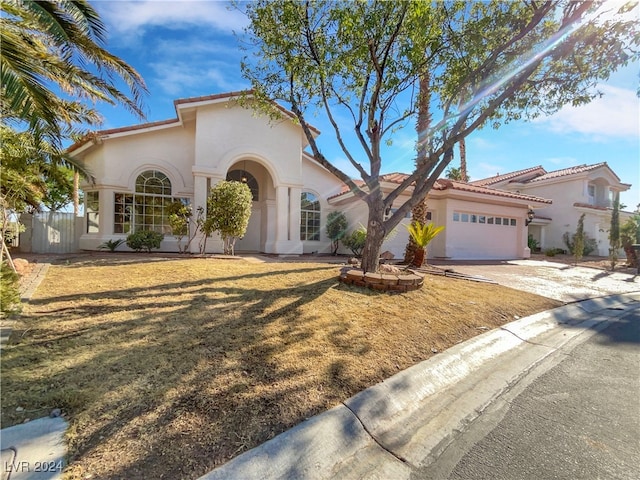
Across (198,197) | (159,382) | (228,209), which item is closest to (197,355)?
(159,382)

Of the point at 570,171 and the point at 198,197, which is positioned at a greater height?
the point at 570,171

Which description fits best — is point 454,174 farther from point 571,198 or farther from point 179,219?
point 179,219

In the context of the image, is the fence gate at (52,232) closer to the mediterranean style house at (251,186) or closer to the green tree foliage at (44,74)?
the mediterranean style house at (251,186)

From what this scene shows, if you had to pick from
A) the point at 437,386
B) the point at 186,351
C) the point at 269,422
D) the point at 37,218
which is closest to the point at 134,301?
the point at 186,351

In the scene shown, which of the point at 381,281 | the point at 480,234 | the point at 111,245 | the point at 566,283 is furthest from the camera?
the point at 480,234

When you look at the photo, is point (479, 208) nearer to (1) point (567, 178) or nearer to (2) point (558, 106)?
(2) point (558, 106)

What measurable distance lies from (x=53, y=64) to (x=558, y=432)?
11.0 meters

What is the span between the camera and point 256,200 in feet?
56.3

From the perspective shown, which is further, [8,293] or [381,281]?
[381,281]

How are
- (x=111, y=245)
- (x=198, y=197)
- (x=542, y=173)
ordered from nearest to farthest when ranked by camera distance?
1. (x=111, y=245)
2. (x=198, y=197)
3. (x=542, y=173)

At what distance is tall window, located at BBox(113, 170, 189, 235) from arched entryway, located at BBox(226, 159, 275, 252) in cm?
345

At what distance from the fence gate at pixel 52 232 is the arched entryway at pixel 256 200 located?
7200 millimetres

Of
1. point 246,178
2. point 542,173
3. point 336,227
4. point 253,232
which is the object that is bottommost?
point 253,232

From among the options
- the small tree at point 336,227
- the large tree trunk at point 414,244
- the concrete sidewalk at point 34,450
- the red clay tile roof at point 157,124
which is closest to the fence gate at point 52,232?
the red clay tile roof at point 157,124
